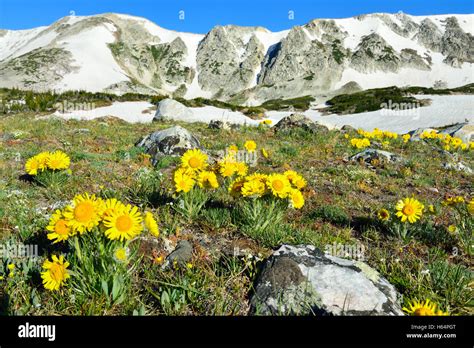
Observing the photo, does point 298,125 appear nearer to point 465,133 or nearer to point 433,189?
point 433,189

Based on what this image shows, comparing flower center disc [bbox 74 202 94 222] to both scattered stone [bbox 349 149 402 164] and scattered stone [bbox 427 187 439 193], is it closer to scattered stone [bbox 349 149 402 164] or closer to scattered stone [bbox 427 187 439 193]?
scattered stone [bbox 427 187 439 193]

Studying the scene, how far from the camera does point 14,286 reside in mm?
2859

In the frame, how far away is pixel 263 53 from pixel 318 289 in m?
163

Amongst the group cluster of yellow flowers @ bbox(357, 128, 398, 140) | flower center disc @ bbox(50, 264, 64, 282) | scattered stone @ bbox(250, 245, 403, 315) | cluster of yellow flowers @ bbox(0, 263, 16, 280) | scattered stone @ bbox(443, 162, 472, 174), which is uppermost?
cluster of yellow flowers @ bbox(357, 128, 398, 140)

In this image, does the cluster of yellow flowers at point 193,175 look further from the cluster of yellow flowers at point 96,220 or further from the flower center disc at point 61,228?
the flower center disc at point 61,228

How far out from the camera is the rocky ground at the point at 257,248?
8.91 ft

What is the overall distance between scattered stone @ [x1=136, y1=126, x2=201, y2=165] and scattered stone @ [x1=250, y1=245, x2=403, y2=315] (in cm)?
689

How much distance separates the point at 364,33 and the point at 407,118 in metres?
138

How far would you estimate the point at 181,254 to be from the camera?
3.55 metres

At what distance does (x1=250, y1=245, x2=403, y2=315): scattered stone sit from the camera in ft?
8.61

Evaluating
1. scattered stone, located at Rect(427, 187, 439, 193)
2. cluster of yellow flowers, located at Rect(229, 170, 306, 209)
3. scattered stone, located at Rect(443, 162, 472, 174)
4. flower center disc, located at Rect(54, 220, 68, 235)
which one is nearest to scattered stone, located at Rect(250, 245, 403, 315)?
cluster of yellow flowers, located at Rect(229, 170, 306, 209)

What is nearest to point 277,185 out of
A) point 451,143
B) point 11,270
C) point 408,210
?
point 408,210
